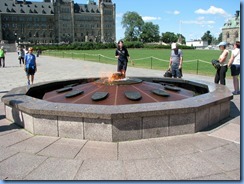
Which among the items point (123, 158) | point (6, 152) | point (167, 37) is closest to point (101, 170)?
point (123, 158)

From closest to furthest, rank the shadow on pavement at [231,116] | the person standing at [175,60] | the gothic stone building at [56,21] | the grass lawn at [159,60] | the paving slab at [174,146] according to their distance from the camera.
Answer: the paving slab at [174,146]
the shadow on pavement at [231,116]
the person standing at [175,60]
the grass lawn at [159,60]
the gothic stone building at [56,21]

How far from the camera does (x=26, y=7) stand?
141250mm

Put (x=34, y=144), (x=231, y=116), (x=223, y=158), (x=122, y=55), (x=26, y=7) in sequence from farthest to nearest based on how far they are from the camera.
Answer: (x=26, y=7) < (x=122, y=55) < (x=231, y=116) < (x=34, y=144) < (x=223, y=158)

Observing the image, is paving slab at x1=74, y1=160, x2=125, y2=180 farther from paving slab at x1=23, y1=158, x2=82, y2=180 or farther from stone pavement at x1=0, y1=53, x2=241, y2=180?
paving slab at x1=23, y1=158, x2=82, y2=180

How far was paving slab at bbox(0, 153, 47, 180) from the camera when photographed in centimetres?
405

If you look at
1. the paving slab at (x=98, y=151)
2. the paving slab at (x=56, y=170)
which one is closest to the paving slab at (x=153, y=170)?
the paving slab at (x=98, y=151)

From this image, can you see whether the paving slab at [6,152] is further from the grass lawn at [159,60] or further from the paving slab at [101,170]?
the grass lawn at [159,60]

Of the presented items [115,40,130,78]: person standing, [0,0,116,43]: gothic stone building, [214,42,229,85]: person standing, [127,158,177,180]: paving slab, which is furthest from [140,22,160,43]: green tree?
[127,158,177,180]: paving slab

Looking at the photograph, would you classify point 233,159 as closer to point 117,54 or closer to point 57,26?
point 117,54

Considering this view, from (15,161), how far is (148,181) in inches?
86.8

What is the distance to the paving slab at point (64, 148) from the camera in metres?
4.76

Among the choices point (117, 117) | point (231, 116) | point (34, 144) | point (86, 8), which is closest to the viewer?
point (117, 117)

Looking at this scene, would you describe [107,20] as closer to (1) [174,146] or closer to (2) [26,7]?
(2) [26,7]

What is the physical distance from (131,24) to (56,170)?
14104 cm
